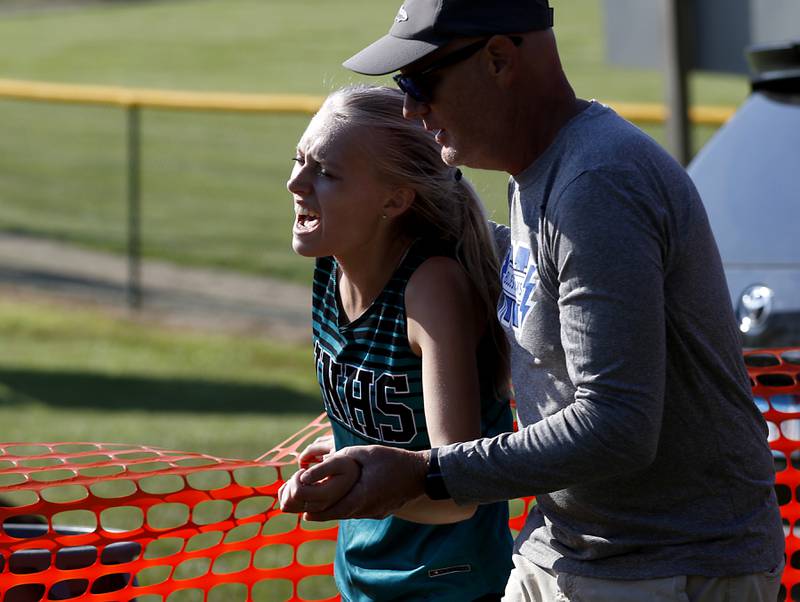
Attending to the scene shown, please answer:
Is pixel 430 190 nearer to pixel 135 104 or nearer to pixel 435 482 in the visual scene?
pixel 435 482

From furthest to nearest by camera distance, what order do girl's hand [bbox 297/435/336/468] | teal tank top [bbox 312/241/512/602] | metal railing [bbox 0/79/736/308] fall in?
1. metal railing [bbox 0/79/736/308]
2. girl's hand [bbox 297/435/336/468]
3. teal tank top [bbox 312/241/512/602]

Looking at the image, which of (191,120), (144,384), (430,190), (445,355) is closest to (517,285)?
(445,355)

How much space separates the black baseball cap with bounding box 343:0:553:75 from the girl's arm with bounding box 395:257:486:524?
1.59ft

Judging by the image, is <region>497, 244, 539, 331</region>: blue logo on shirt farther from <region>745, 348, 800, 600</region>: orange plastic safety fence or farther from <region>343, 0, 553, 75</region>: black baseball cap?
<region>745, 348, 800, 600</region>: orange plastic safety fence

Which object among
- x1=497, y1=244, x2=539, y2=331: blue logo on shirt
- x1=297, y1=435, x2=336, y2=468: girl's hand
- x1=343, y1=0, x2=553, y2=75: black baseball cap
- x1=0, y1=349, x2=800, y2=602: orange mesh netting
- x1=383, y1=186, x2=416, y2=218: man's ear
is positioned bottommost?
x1=0, y1=349, x2=800, y2=602: orange mesh netting

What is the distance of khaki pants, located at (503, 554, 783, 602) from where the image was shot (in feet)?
7.30

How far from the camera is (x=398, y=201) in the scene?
2676mm

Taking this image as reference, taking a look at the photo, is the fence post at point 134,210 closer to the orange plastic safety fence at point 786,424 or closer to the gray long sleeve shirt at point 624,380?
the orange plastic safety fence at point 786,424

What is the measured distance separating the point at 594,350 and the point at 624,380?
6 cm

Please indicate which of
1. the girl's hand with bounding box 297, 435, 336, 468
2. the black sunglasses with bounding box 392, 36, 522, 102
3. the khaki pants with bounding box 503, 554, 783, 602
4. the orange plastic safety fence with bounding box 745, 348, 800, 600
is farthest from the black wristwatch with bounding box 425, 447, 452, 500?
the orange plastic safety fence with bounding box 745, 348, 800, 600

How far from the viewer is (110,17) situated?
148ft

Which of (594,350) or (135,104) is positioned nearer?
(594,350)

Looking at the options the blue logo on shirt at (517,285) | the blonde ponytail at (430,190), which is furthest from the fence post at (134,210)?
the blue logo on shirt at (517,285)

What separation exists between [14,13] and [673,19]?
4094 centimetres
